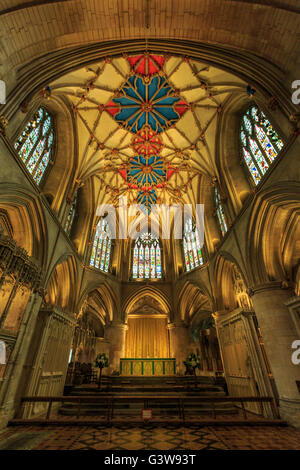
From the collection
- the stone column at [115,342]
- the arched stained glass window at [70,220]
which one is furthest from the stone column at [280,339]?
the stone column at [115,342]

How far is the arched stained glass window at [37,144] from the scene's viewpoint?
9234 mm

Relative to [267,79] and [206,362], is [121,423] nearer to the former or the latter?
[267,79]

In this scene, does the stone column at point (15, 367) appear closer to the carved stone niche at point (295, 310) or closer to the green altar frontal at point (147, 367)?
the green altar frontal at point (147, 367)

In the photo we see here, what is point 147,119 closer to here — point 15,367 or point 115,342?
point 15,367

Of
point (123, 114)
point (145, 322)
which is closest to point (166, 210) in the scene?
point (123, 114)

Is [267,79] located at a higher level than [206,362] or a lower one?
higher

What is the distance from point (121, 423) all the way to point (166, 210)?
56.2 feet

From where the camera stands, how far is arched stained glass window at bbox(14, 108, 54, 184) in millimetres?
9234

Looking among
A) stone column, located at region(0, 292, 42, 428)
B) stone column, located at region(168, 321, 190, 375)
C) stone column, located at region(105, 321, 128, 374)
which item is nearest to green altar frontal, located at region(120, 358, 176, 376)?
stone column, located at region(105, 321, 128, 374)

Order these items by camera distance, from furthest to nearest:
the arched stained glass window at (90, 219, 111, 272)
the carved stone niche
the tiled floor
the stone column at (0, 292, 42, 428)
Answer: the arched stained glass window at (90, 219, 111, 272), the carved stone niche, the stone column at (0, 292, 42, 428), the tiled floor

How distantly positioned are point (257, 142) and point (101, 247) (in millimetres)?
13719

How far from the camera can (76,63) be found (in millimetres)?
7926

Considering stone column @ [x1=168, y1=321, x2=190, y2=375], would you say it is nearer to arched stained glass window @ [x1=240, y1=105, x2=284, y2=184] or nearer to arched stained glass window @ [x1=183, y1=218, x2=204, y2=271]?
arched stained glass window @ [x1=183, y1=218, x2=204, y2=271]

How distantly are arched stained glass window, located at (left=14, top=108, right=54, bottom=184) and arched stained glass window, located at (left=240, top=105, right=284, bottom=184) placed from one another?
405 inches
